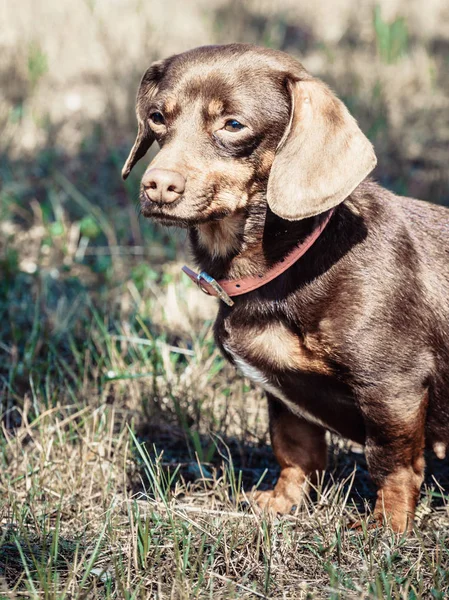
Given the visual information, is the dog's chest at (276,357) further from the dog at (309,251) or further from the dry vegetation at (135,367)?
the dry vegetation at (135,367)

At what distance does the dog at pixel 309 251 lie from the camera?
99.0 inches

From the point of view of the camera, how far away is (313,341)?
259 cm

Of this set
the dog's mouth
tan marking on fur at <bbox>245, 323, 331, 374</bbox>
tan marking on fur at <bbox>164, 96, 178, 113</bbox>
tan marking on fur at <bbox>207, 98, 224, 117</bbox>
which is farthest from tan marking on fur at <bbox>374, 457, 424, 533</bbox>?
tan marking on fur at <bbox>164, 96, 178, 113</bbox>

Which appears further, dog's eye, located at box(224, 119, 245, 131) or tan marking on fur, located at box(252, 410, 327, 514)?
tan marking on fur, located at box(252, 410, 327, 514)

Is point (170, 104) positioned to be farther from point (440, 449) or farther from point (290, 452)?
point (440, 449)

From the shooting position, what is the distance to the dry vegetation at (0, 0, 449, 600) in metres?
2.43

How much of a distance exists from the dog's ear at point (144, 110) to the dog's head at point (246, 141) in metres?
0.26

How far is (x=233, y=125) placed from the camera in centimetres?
263

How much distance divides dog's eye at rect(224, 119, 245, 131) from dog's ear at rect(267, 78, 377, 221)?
154 millimetres

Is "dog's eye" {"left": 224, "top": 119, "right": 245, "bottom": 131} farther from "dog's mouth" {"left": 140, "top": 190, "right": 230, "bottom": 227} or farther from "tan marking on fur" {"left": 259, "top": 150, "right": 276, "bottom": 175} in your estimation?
"dog's mouth" {"left": 140, "top": 190, "right": 230, "bottom": 227}

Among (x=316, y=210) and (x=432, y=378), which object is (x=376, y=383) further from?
(x=316, y=210)

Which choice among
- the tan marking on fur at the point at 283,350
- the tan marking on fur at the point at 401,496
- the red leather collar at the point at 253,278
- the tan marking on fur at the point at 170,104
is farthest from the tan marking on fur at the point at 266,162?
the tan marking on fur at the point at 401,496

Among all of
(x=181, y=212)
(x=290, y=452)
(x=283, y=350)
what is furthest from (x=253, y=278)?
(x=290, y=452)

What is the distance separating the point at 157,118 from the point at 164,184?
0.51m
